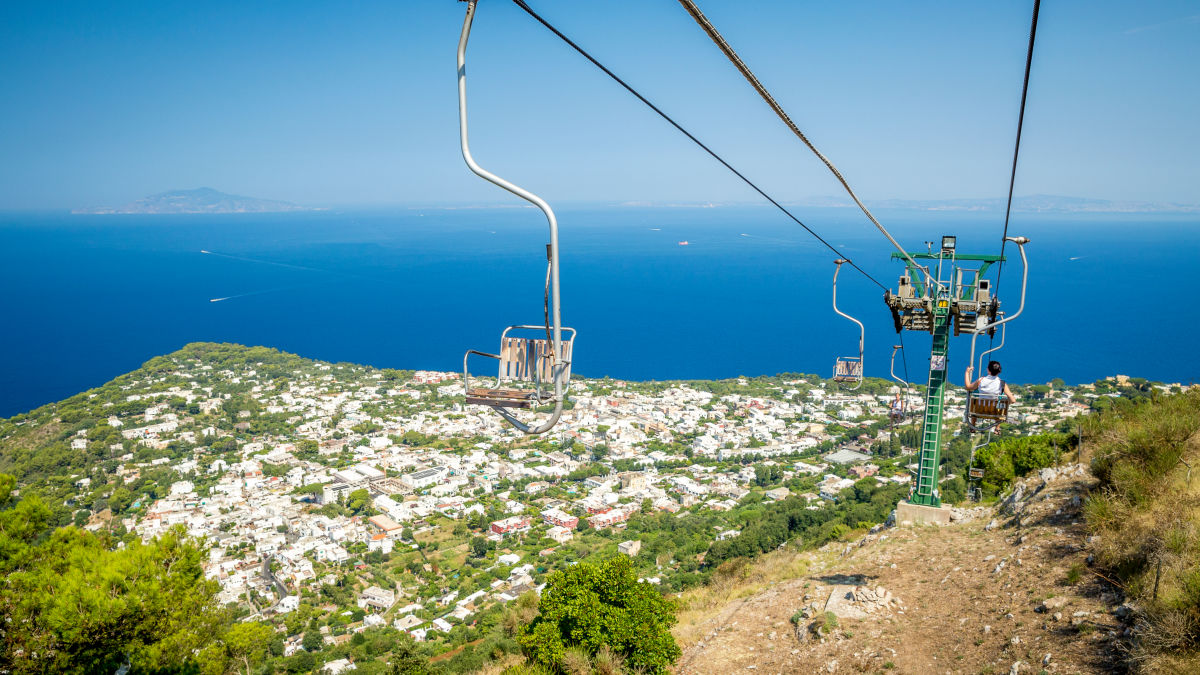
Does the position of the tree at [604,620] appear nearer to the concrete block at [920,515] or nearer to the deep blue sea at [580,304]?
the concrete block at [920,515]

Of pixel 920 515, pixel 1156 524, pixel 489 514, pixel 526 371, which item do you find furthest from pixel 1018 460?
pixel 489 514

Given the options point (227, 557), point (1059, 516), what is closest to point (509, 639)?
point (1059, 516)

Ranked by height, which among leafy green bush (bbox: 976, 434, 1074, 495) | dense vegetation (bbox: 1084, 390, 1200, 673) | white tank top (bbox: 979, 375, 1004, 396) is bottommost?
leafy green bush (bbox: 976, 434, 1074, 495)

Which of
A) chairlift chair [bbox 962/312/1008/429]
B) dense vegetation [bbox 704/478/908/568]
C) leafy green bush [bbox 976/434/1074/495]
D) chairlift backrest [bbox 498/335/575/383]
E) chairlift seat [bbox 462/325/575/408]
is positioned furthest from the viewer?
dense vegetation [bbox 704/478/908/568]

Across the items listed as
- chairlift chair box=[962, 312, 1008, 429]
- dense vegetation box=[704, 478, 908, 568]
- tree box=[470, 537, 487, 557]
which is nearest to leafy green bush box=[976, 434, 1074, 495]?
dense vegetation box=[704, 478, 908, 568]

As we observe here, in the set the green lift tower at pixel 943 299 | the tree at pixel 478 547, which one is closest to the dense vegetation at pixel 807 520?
the green lift tower at pixel 943 299

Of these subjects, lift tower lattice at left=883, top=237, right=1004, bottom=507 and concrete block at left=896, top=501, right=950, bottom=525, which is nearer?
lift tower lattice at left=883, top=237, right=1004, bottom=507

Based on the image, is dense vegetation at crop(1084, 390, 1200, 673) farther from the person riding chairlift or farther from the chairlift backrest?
the chairlift backrest

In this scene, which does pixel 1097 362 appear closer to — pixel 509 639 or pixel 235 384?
pixel 509 639
